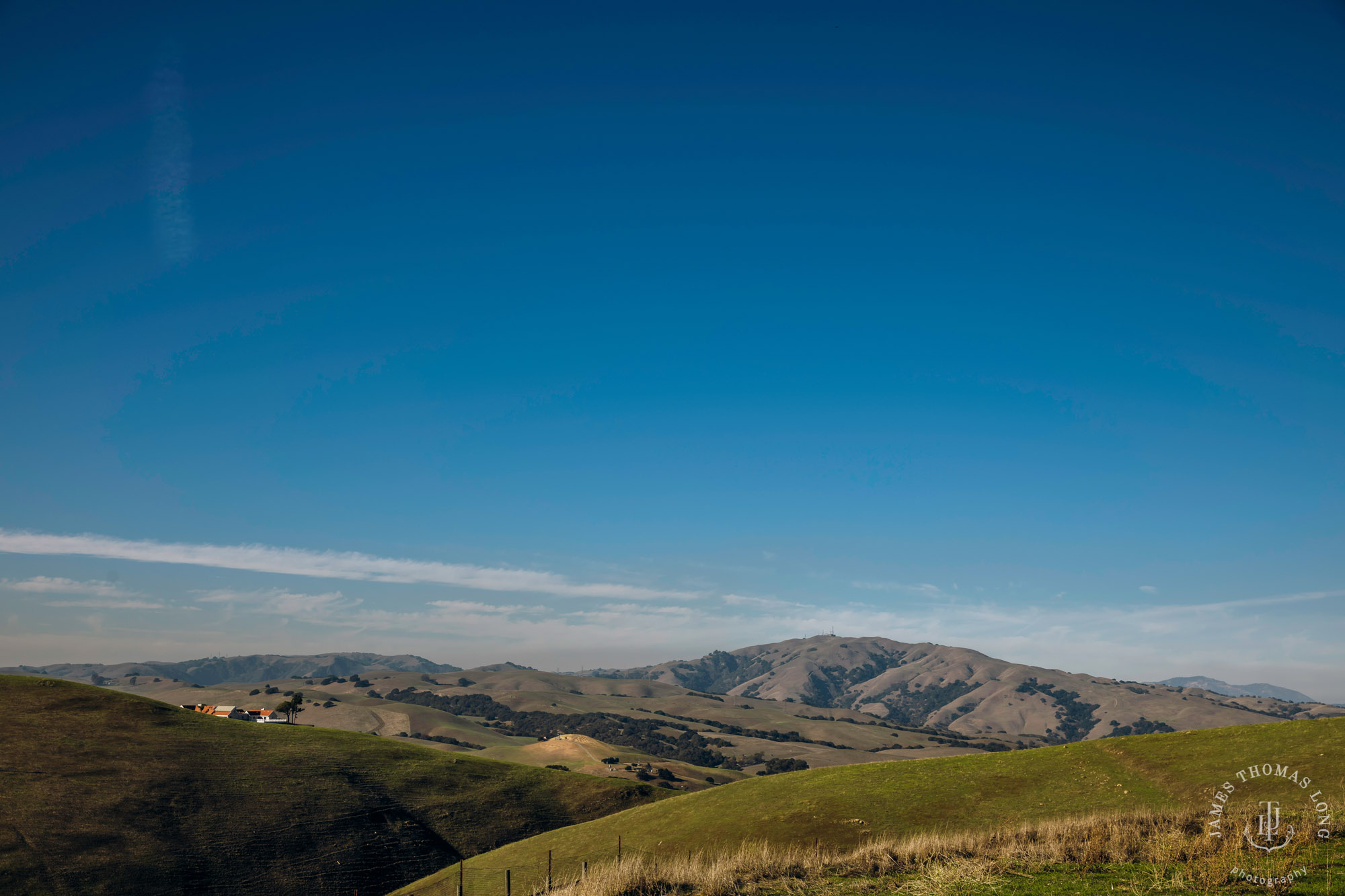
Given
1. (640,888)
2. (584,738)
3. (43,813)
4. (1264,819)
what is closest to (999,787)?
(1264,819)

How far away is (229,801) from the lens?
5878 centimetres

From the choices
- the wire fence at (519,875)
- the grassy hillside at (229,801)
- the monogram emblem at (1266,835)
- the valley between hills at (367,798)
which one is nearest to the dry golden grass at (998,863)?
the monogram emblem at (1266,835)

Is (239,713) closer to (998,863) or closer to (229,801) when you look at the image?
(229,801)

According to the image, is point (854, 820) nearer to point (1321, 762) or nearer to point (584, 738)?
point (1321, 762)

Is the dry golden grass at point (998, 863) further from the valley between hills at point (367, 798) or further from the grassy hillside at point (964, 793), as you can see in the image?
the valley between hills at point (367, 798)

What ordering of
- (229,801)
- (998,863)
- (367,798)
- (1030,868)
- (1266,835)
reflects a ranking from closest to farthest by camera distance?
(1266,835) < (1030,868) < (998,863) < (229,801) < (367,798)

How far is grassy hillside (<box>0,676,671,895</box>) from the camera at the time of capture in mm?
47625

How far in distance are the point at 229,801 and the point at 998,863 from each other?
6022 cm

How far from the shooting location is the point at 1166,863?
62.3ft

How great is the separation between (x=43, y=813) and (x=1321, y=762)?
72405mm

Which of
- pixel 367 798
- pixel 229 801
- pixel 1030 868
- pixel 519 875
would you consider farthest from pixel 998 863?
pixel 367 798

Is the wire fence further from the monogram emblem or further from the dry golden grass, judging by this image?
the monogram emblem

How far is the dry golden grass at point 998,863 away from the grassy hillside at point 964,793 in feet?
28.2

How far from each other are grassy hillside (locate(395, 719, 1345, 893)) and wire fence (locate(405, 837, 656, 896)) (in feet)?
1.41
